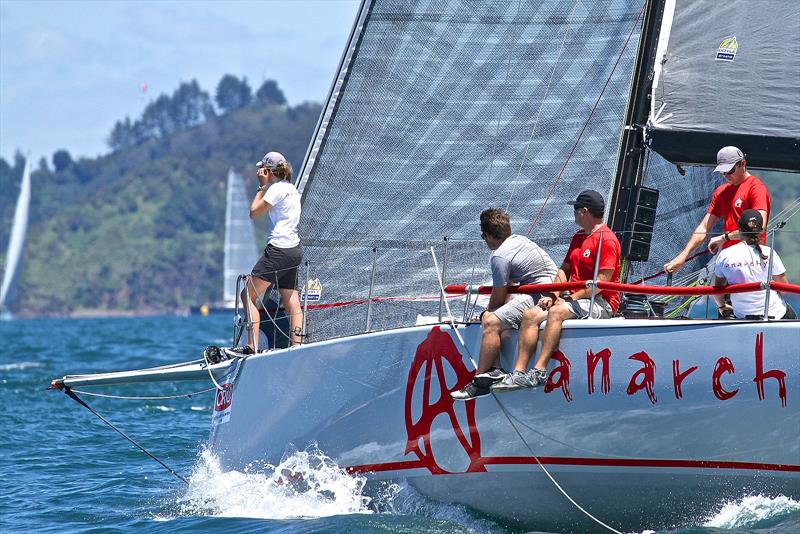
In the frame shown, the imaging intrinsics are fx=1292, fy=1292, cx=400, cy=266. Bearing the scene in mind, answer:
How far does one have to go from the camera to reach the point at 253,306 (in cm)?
718

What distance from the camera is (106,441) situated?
10289mm

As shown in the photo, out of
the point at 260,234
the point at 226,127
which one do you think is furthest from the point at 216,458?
the point at 226,127

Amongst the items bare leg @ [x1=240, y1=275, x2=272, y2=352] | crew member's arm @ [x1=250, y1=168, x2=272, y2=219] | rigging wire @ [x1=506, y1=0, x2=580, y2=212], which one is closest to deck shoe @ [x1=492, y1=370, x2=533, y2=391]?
crew member's arm @ [x1=250, y1=168, x2=272, y2=219]

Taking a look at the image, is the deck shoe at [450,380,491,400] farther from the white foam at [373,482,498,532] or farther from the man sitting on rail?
the white foam at [373,482,498,532]

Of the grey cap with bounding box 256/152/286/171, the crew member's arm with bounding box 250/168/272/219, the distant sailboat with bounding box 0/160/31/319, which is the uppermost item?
the grey cap with bounding box 256/152/286/171

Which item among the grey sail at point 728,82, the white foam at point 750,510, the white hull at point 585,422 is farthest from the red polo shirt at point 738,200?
the white foam at point 750,510

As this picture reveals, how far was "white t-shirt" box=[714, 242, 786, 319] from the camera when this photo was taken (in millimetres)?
5535

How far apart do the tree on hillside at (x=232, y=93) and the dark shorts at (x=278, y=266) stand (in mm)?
165600

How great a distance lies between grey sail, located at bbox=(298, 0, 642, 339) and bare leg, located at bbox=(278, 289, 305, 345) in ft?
1.19

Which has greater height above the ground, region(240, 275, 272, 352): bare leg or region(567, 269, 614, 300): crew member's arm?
region(567, 269, 614, 300): crew member's arm

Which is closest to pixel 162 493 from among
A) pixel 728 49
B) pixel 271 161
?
pixel 271 161

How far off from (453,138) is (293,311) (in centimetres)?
142

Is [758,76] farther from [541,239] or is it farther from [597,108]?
[541,239]

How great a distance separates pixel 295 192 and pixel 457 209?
1.00 meters
